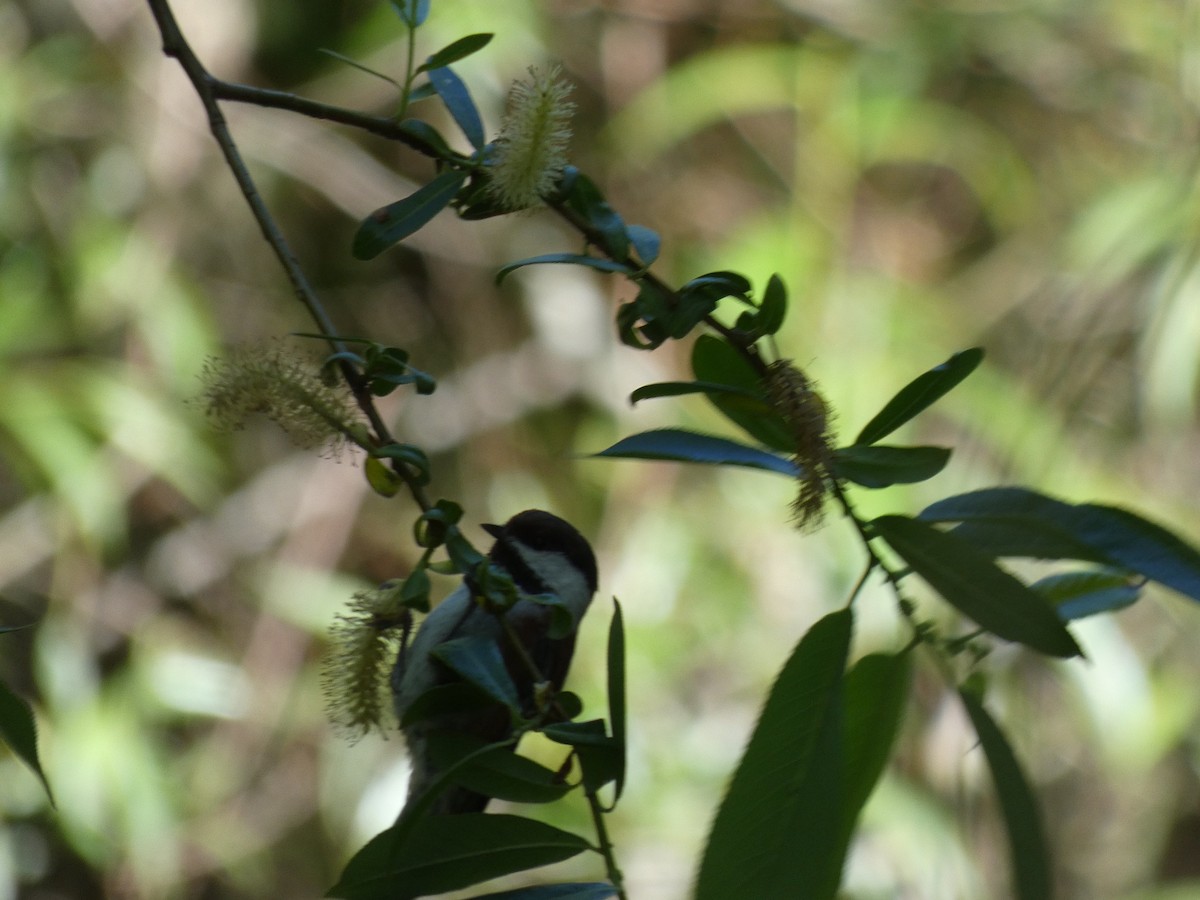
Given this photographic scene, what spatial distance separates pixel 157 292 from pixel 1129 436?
2.40 m

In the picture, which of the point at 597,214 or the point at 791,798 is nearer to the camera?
the point at 791,798

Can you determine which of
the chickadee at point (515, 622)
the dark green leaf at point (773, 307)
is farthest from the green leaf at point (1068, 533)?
the chickadee at point (515, 622)

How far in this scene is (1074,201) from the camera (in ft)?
11.1

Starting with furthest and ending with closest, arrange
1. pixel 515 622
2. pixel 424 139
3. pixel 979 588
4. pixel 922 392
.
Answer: pixel 515 622, pixel 424 139, pixel 922 392, pixel 979 588

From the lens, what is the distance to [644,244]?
988 millimetres

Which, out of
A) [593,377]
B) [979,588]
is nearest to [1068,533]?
[979,588]

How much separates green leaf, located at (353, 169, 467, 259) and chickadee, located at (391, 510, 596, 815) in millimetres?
594

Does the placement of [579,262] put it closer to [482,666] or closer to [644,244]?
[644,244]

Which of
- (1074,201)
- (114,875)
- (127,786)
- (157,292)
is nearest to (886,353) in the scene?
(1074,201)

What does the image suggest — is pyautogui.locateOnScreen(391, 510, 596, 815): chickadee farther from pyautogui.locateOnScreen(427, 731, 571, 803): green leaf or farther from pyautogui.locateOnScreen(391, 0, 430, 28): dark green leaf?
pyautogui.locateOnScreen(391, 0, 430, 28): dark green leaf

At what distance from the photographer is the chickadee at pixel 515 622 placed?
1.58m

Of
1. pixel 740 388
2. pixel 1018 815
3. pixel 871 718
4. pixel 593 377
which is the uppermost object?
pixel 593 377

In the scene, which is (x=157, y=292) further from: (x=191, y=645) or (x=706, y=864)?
(x=706, y=864)

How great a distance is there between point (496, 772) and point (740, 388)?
332mm
